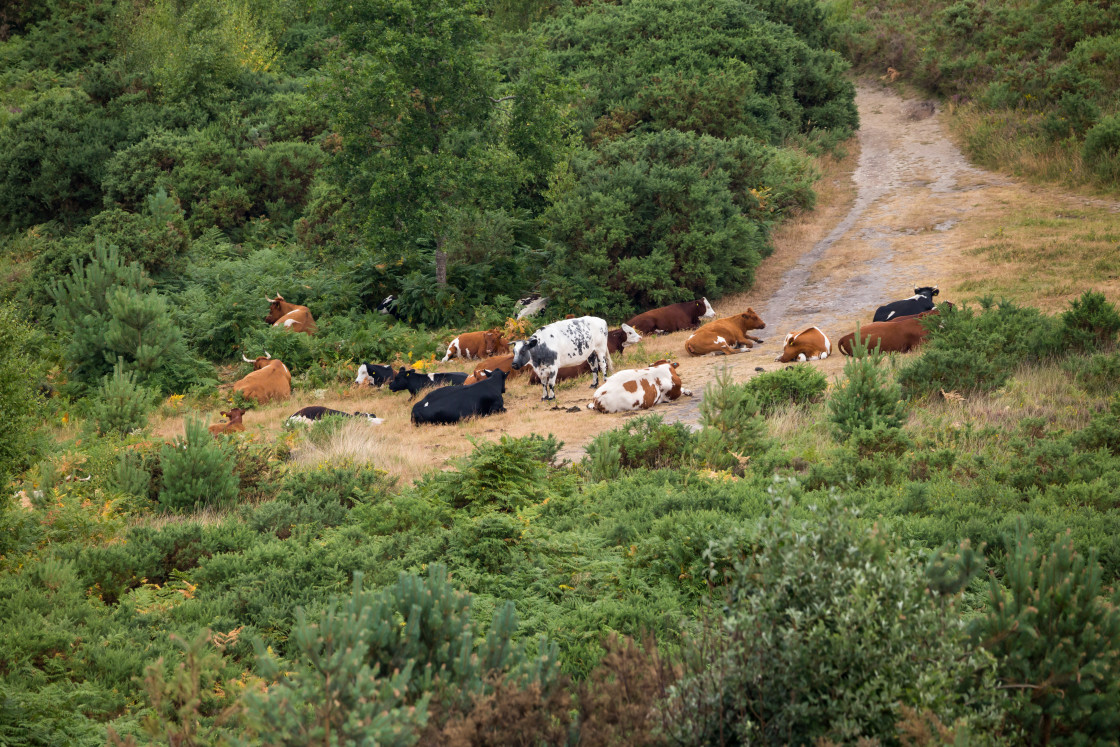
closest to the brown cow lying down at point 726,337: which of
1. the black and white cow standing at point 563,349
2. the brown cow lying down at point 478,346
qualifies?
the black and white cow standing at point 563,349

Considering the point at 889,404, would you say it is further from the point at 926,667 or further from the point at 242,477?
the point at 242,477

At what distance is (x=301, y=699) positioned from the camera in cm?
305

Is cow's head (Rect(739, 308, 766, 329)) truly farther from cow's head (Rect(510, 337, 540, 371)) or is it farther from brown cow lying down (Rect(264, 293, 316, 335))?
brown cow lying down (Rect(264, 293, 316, 335))

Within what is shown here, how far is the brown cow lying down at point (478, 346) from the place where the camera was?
16.3 m

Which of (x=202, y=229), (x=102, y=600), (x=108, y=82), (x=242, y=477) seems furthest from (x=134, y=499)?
(x=108, y=82)

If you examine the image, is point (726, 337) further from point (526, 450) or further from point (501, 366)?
point (526, 450)

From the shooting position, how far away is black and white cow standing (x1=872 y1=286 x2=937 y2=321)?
13.8 metres

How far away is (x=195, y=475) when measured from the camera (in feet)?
29.7

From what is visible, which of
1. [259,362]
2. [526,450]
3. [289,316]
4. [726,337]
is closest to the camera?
[526,450]

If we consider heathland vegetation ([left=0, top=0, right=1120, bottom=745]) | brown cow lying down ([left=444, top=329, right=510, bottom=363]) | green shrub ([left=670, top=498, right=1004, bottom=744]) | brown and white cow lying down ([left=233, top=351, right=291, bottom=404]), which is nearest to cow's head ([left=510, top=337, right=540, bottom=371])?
brown cow lying down ([left=444, top=329, right=510, bottom=363])

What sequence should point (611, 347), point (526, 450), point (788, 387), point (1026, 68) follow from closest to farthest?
point (526, 450) → point (788, 387) → point (611, 347) → point (1026, 68)

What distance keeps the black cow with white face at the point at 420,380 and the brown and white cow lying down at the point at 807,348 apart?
538 centimetres

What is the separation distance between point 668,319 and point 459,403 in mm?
5900

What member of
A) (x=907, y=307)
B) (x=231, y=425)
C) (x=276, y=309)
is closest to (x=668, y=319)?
(x=907, y=307)
